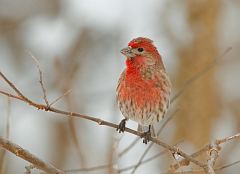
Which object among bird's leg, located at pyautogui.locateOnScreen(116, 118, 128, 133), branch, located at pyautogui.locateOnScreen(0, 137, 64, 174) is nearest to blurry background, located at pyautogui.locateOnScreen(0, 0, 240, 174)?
bird's leg, located at pyautogui.locateOnScreen(116, 118, 128, 133)

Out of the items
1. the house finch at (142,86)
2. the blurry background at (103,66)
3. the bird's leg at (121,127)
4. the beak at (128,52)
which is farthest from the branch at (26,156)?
the blurry background at (103,66)

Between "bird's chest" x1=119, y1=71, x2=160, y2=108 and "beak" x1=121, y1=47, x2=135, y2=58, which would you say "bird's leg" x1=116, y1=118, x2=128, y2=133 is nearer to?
"bird's chest" x1=119, y1=71, x2=160, y2=108

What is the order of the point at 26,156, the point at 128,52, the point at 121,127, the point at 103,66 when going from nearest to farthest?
the point at 26,156, the point at 121,127, the point at 128,52, the point at 103,66

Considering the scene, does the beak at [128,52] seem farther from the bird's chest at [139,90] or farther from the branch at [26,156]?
the branch at [26,156]

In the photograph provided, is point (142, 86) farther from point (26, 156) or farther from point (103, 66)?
point (103, 66)

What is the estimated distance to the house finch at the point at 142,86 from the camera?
278 inches

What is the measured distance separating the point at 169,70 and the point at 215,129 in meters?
1.46

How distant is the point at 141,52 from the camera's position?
7090 mm

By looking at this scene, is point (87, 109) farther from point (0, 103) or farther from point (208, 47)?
point (208, 47)

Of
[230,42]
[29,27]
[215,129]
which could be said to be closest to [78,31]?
[29,27]

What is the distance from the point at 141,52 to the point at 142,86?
347mm

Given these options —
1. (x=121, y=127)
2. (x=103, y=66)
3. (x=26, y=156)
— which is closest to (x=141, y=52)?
(x=121, y=127)

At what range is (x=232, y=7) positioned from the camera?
12969 mm

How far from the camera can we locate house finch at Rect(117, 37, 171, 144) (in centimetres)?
706
